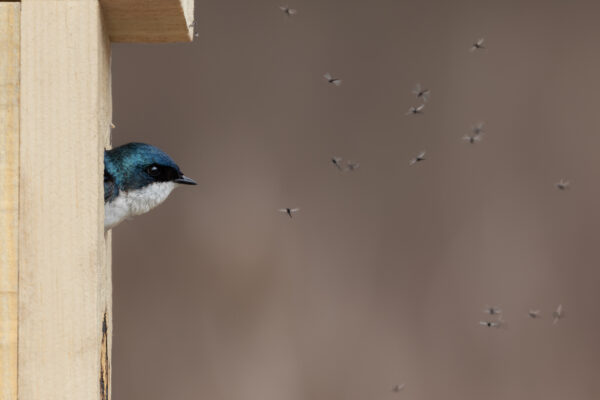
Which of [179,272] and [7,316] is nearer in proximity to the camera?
[7,316]

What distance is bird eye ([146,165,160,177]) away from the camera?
1123 millimetres

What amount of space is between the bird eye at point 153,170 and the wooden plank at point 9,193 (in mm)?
201

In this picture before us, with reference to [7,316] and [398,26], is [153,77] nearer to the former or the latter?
[398,26]

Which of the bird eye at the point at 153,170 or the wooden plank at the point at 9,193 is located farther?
the bird eye at the point at 153,170

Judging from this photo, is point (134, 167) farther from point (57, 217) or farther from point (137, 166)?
point (57, 217)

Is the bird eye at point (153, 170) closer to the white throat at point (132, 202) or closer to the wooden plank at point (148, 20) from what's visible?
the white throat at point (132, 202)

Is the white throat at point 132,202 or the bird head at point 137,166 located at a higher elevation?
the bird head at point 137,166

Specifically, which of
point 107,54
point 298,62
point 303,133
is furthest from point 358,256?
point 107,54

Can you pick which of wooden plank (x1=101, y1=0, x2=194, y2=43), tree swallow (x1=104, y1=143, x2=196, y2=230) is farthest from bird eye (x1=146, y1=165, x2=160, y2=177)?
wooden plank (x1=101, y1=0, x2=194, y2=43)

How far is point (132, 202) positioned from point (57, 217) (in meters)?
0.18

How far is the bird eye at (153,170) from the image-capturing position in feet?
3.68

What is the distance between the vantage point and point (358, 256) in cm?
269

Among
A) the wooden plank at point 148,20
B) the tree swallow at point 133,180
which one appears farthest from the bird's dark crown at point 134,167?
the wooden plank at point 148,20

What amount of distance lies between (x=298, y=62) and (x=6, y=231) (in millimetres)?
1759
